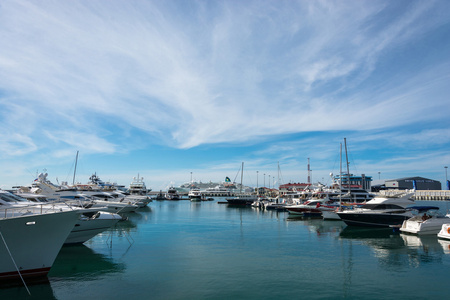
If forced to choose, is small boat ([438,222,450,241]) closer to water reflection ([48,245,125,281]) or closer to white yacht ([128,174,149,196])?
water reflection ([48,245,125,281])

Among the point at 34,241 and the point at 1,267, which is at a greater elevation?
the point at 34,241

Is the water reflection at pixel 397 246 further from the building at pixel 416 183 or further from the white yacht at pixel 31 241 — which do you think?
the building at pixel 416 183

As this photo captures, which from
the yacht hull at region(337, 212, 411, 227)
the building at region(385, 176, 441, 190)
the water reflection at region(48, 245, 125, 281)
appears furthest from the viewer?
the building at region(385, 176, 441, 190)

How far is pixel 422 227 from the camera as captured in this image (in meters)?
27.1

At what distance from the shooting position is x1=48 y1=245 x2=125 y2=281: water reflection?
15051 millimetres

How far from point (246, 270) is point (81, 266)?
9.38 meters

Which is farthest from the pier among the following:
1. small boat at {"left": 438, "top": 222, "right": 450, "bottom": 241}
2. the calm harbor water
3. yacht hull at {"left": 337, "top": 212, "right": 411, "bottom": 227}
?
the calm harbor water

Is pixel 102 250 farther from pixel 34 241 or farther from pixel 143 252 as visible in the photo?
pixel 34 241

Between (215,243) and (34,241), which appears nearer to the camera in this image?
(34,241)

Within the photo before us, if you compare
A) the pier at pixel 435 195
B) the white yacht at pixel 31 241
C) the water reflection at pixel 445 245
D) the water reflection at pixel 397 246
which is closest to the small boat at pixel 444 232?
the water reflection at pixel 445 245

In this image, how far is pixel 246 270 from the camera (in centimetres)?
1597

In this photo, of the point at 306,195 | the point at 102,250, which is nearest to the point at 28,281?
the point at 102,250

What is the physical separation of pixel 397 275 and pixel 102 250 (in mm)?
18480

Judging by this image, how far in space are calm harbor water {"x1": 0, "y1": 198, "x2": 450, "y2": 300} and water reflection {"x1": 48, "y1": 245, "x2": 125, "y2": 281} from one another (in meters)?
0.05
